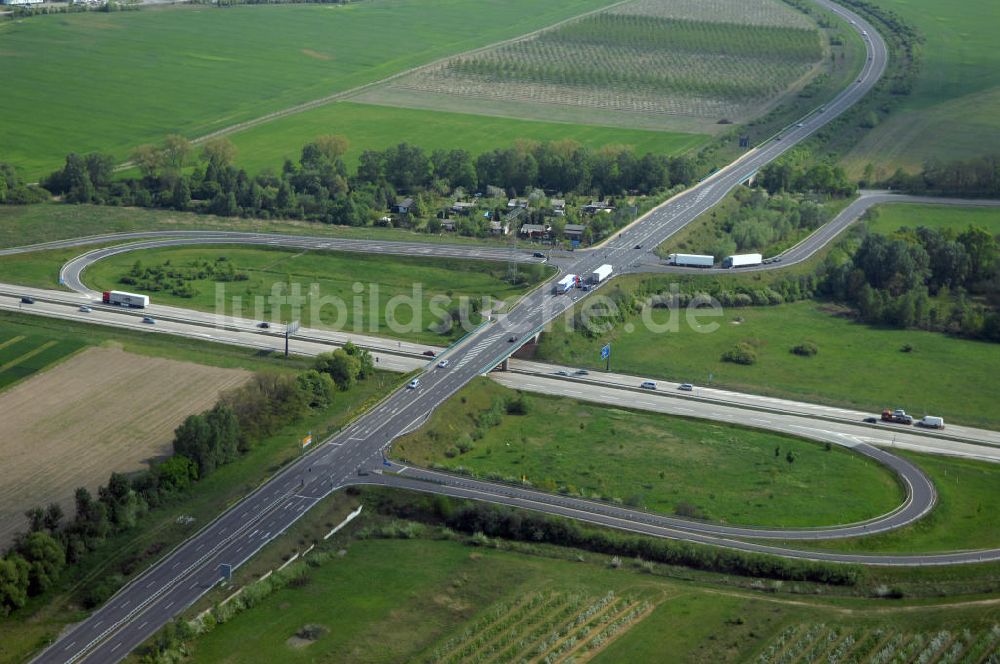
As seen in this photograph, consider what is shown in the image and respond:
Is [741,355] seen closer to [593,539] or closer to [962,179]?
[593,539]

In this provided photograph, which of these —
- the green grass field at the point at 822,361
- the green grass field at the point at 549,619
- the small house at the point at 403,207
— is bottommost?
the green grass field at the point at 549,619

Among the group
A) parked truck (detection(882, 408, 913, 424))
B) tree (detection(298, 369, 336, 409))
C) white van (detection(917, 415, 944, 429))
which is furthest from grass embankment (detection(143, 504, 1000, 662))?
parked truck (detection(882, 408, 913, 424))

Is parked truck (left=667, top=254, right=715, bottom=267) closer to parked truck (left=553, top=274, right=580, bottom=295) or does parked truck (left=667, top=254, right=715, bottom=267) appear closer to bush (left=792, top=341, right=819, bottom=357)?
parked truck (left=553, top=274, right=580, bottom=295)

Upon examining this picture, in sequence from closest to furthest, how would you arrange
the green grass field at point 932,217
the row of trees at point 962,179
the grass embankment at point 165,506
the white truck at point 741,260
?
the grass embankment at point 165,506 < the white truck at point 741,260 < the green grass field at point 932,217 < the row of trees at point 962,179

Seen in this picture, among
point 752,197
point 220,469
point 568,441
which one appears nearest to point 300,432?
point 220,469

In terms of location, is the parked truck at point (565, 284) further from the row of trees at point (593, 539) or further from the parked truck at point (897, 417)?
the row of trees at point (593, 539)

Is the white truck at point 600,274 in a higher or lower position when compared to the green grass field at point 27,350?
higher

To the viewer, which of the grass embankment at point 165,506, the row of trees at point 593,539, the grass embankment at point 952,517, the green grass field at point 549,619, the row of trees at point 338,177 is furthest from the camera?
the row of trees at point 338,177

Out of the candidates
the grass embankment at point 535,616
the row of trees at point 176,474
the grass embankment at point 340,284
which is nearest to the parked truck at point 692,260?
the grass embankment at point 340,284
